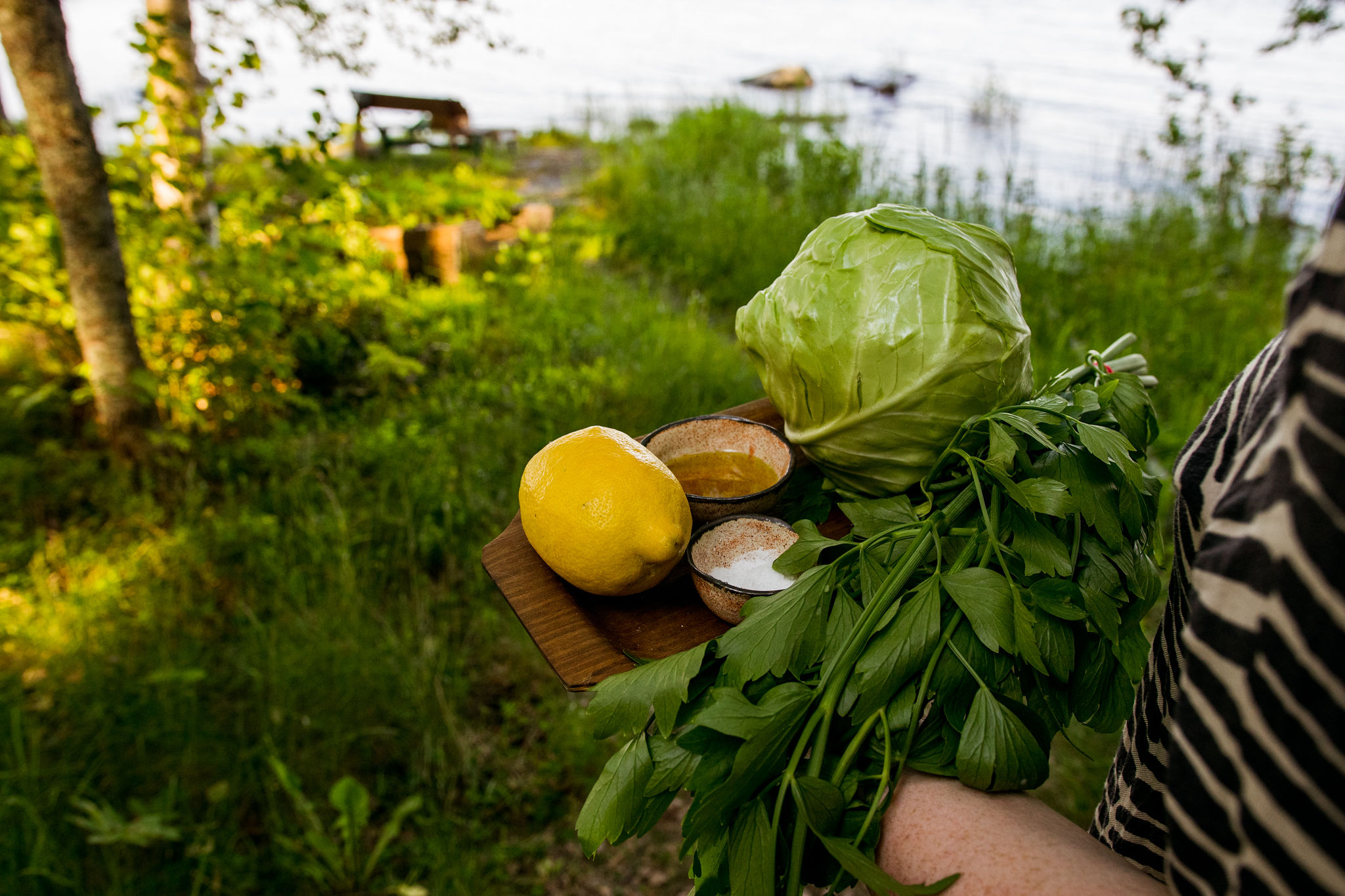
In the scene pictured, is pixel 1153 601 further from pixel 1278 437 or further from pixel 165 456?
pixel 165 456

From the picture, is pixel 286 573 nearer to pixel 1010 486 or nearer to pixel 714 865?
pixel 714 865

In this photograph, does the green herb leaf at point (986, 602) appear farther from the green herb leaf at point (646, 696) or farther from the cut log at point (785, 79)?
the cut log at point (785, 79)

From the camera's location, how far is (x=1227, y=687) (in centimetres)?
63

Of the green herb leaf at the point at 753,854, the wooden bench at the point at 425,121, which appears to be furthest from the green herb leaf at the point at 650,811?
the wooden bench at the point at 425,121

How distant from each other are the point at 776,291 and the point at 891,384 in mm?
348

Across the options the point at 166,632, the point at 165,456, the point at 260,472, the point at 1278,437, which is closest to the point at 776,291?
the point at 1278,437

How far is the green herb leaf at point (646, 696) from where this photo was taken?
41.4 inches

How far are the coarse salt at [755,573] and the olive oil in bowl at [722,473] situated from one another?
0.64 ft

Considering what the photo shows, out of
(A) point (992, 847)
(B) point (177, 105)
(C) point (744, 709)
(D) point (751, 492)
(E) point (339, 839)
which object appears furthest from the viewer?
(B) point (177, 105)

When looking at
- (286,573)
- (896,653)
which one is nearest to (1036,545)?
(896,653)

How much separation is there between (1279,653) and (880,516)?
2.43ft

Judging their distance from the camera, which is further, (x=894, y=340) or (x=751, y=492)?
(x=751, y=492)

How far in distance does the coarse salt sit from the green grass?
1.49 meters

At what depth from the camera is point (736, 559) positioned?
1405 millimetres
